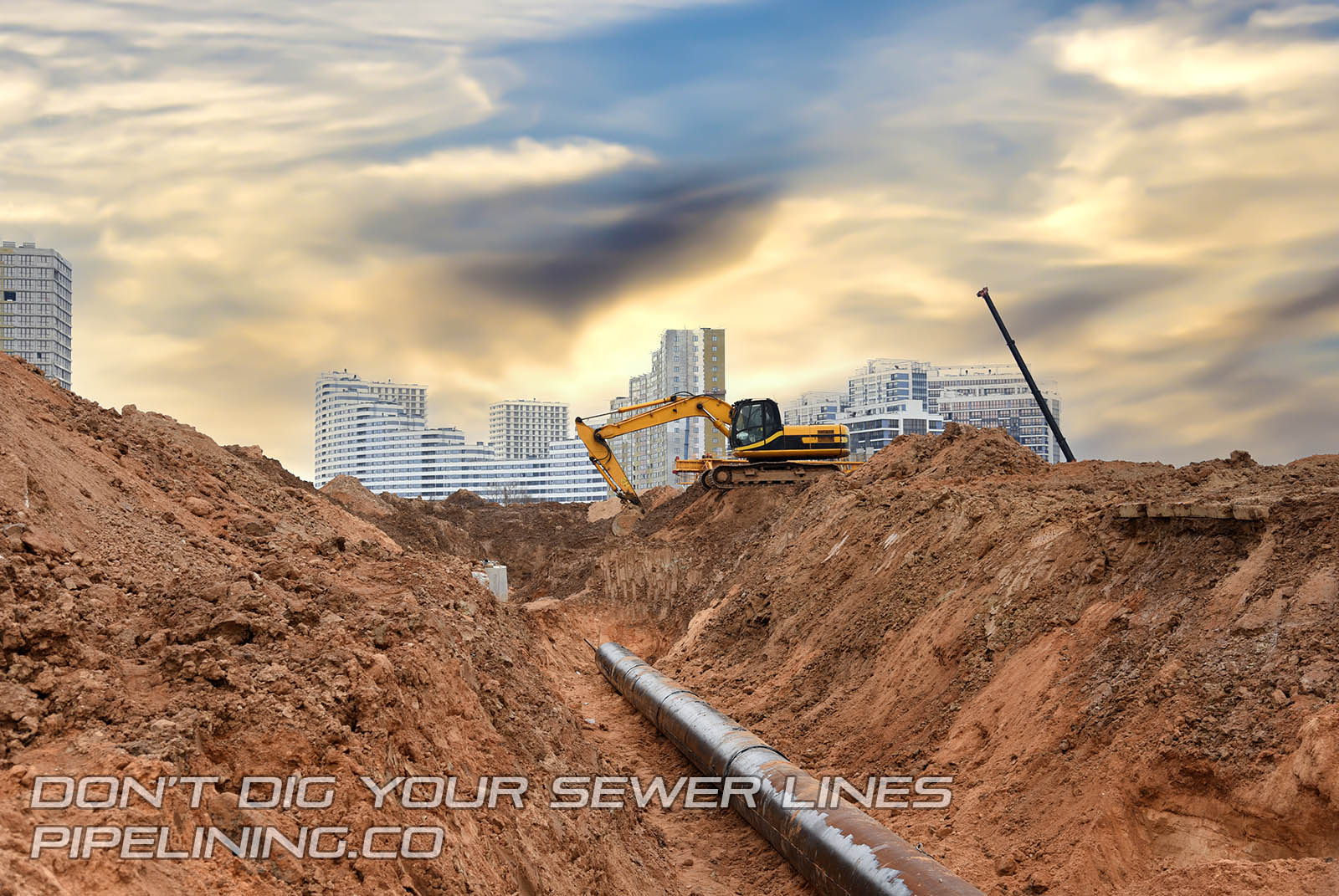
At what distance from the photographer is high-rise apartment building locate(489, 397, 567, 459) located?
159000 millimetres

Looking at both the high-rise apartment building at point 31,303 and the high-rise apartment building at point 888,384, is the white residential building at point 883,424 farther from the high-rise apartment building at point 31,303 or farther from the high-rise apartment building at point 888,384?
the high-rise apartment building at point 31,303

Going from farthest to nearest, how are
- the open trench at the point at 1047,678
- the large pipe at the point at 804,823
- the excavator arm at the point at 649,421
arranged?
the excavator arm at the point at 649,421 < the open trench at the point at 1047,678 < the large pipe at the point at 804,823

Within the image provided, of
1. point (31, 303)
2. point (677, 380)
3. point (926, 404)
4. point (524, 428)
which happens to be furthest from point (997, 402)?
point (31, 303)

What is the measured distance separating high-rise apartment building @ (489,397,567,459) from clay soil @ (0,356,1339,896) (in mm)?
142876

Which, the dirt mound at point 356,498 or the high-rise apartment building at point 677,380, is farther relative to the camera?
the high-rise apartment building at point 677,380

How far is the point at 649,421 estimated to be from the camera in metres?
33.8

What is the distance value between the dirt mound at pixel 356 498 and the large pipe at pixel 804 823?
25.8 m

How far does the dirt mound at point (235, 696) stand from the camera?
15.5 ft

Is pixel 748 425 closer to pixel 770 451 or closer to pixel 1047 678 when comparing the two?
pixel 770 451

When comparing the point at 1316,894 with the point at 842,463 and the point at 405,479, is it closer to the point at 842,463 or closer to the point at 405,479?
the point at 842,463

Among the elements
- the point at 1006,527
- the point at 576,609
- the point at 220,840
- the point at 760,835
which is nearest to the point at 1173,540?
the point at 1006,527

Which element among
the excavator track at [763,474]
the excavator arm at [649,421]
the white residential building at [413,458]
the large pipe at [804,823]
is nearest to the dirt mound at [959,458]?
the excavator track at [763,474]

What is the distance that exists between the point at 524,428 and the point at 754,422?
134 metres

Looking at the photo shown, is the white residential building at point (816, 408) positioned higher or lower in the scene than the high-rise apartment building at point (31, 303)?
higher
